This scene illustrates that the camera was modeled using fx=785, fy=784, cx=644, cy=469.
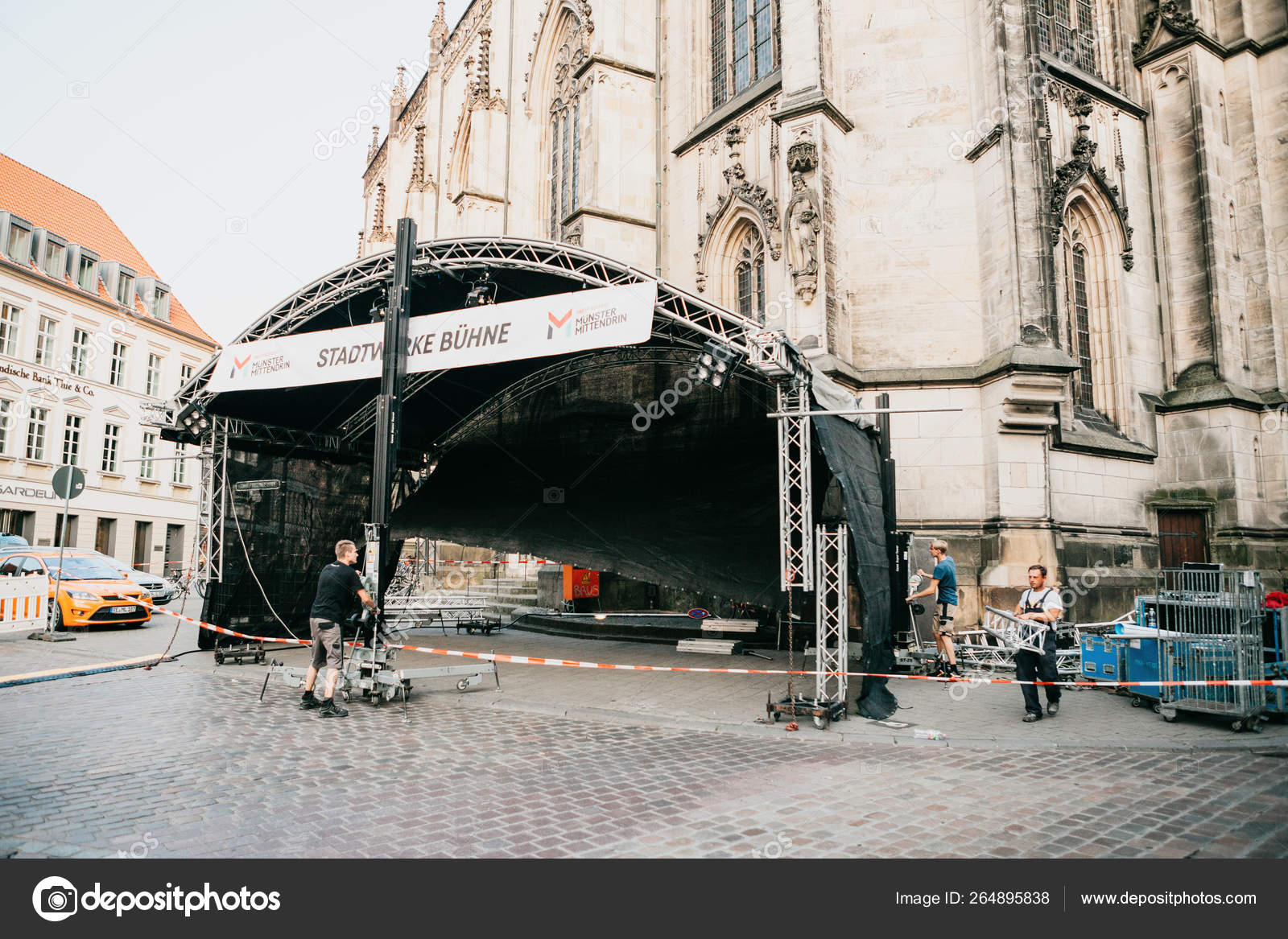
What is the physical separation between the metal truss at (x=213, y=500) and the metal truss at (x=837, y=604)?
945cm

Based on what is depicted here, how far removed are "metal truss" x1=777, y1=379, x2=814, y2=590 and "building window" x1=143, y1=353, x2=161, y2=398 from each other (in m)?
33.7

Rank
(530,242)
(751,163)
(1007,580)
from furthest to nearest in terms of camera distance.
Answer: (751,163), (1007,580), (530,242)

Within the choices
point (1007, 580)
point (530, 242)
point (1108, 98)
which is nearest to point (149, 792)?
point (530, 242)

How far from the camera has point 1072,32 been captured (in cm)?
1517

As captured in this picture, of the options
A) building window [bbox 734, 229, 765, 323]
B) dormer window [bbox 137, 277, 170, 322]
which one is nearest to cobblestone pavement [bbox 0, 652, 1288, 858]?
building window [bbox 734, 229, 765, 323]

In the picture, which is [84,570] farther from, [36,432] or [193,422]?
[36,432]

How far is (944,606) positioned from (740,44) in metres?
13.2

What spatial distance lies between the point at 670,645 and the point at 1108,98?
43.2ft

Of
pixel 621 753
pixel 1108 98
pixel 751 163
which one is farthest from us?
pixel 751 163

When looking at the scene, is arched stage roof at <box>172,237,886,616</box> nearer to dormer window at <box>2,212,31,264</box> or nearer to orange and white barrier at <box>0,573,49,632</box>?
orange and white barrier at <box>0,573,49,632</box>

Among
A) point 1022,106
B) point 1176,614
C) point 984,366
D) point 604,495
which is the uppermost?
point 1022,106

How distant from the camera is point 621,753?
20.3 ft

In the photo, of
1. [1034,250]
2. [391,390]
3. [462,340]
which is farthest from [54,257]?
[1034,250]

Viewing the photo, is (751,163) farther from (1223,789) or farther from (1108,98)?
(1223,789)
